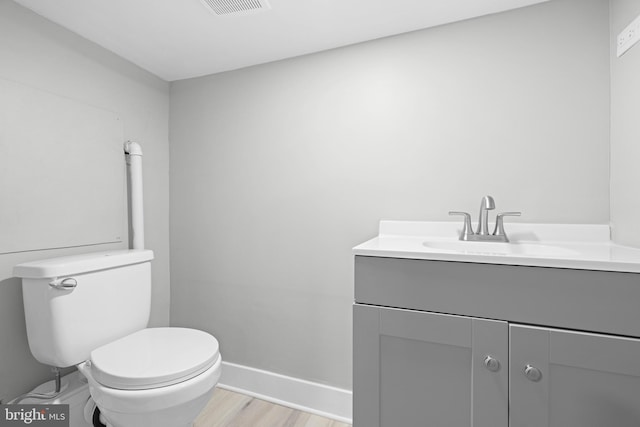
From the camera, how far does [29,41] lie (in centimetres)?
136

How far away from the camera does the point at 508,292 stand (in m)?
0.92

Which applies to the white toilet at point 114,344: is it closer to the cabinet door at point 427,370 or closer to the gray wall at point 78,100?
the gray wall at point 78,100

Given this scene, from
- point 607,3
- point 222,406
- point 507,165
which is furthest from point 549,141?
point 222,406

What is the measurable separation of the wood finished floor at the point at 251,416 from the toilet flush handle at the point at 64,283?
89 centimetres

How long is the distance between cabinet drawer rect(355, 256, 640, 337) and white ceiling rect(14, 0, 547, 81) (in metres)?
1.08

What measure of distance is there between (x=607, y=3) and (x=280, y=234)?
1734 mm

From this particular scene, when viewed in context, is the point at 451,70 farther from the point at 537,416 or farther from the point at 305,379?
the point at 305,379

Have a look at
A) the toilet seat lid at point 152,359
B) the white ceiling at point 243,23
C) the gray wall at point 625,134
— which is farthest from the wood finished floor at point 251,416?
the white ceiling at point 243,23

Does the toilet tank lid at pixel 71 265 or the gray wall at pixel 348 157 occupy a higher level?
the gray wall at pixel 348 157

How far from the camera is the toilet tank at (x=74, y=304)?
1226mm

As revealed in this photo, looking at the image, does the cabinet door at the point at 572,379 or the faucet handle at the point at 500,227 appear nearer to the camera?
the cabinet door at the point at 572,379

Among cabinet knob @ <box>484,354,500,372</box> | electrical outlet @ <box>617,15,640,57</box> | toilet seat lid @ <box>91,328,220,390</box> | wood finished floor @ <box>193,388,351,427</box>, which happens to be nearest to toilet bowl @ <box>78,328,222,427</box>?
Result: toilet seat lid @ <box>91,328,220,390</box>

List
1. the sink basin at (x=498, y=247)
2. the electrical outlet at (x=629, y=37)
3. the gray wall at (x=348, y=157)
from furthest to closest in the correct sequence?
the gray wall at (x=348, y=157), the sink basin at (x=498, y=247), the electrical outlet at (x=629, y=37)

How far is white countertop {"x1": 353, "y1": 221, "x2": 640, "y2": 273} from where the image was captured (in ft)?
2.85
